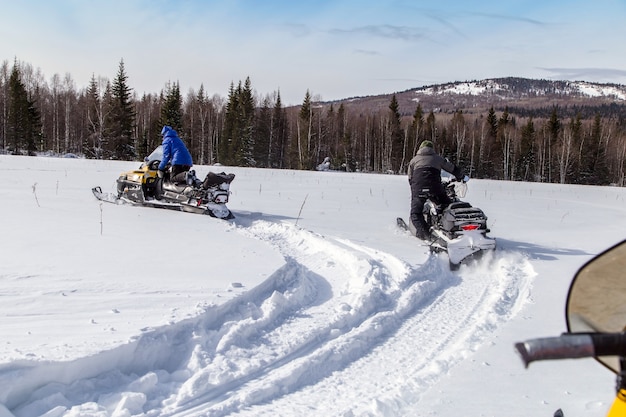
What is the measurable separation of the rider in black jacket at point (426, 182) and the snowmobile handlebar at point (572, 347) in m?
7.07

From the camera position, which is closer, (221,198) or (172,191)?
(221,198)

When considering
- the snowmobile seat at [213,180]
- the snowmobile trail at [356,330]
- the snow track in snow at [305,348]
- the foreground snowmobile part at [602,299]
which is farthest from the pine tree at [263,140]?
the foreground snowmobile part at [602,299]

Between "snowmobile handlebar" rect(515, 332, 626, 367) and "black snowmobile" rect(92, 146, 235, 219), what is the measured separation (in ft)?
29.0

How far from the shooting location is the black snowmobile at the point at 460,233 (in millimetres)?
6684

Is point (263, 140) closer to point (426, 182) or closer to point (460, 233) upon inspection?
point (426, 182)

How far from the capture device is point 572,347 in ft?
3.36

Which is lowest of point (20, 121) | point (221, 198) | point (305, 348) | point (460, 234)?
point (305, 348)

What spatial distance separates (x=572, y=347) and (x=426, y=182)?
23.6ft

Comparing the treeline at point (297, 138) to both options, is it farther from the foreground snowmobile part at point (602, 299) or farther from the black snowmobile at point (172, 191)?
the foreground snowmobile part at point (602, 299)

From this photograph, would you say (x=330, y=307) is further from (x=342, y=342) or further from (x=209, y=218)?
(x=209, y=218)

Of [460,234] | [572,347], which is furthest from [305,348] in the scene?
[460,234]

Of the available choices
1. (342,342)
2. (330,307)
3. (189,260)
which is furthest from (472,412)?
(189,260)

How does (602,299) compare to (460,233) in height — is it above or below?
above

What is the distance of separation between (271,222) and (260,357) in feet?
19.3
